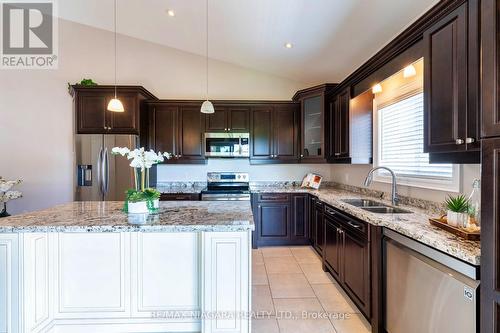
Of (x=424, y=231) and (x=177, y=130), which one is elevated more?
(x=177, y=130)

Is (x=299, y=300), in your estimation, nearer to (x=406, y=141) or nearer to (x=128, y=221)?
(x=128, y=221)

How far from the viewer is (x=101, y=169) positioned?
3676 millimetres

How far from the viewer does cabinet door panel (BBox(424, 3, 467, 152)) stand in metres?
1.48

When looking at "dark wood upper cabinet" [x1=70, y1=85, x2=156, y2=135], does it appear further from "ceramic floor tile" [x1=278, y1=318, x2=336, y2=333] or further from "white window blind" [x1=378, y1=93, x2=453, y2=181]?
"white window blind" [x1=378, y1=93, x2=453, y2=181]

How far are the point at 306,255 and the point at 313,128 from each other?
77.1 inches

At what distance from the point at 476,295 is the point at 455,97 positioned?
1.08 meters

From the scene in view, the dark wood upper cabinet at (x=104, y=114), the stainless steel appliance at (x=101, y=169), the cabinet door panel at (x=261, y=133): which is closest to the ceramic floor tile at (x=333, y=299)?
the cabinet door panel at (x=261, y=133)

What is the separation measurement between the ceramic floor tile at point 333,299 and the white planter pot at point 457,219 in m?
1.28

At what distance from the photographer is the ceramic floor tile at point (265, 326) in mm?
2084

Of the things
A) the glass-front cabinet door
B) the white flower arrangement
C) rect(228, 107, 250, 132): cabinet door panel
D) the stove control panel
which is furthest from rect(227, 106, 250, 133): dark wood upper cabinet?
the white flower arrangement

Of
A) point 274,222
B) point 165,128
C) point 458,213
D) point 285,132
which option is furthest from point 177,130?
point 458,213

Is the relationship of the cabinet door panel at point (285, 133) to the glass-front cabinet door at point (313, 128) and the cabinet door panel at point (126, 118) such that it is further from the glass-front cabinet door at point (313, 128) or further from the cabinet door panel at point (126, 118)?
the cabinet door panel at point (126, 118)

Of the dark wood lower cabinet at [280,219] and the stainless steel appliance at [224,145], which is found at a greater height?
the stainless steel appliance at [224,145]

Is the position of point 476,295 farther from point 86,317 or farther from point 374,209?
point 86,317
